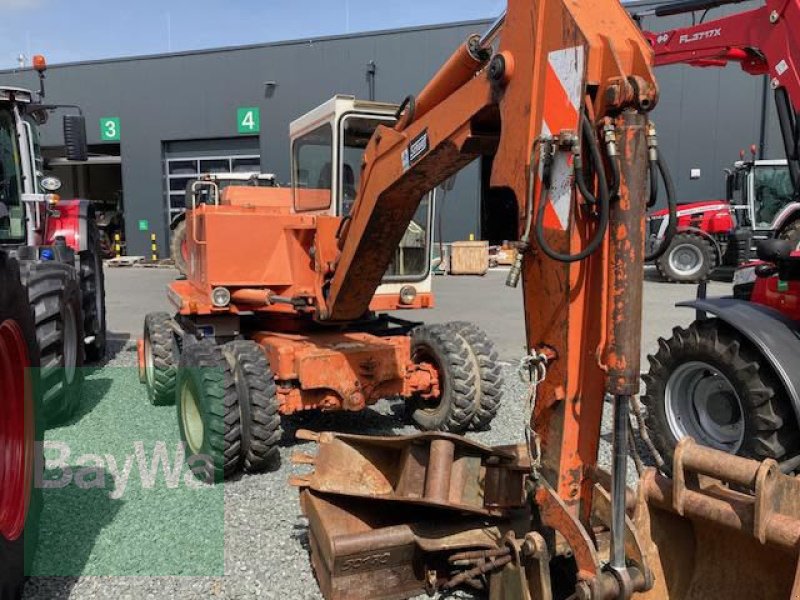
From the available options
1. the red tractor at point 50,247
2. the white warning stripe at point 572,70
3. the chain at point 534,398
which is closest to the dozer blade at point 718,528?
the chain at point 534,398

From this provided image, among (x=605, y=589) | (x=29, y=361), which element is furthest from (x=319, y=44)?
(x=605, y=589)

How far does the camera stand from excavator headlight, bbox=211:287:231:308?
481cm

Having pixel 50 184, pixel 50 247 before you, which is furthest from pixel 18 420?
pixel 50 247

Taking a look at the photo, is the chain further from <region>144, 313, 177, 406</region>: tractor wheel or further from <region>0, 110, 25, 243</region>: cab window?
<region>0, 110, 25, 243</region>: cab window

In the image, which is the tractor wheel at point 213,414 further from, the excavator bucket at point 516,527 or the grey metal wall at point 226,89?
the grey metal wall at point 226,89

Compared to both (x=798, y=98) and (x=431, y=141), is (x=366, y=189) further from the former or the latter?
(x=798, y=98)

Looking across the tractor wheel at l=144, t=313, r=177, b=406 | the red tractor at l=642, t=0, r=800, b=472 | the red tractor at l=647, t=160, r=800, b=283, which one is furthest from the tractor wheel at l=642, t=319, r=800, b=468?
the red tractor at l=647, t=160, r=800, b=283

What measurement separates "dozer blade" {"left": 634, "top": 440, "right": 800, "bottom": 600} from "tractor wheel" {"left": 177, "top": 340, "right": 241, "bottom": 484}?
7.73 ft

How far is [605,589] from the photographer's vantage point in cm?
210

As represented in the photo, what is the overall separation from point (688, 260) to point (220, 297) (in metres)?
11.6

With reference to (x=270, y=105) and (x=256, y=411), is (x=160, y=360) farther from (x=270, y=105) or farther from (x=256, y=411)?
(x=270, y=105)

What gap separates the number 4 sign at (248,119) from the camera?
813 inches

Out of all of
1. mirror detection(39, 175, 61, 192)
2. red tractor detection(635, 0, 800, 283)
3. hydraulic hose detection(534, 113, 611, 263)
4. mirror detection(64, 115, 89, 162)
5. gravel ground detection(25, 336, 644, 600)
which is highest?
red tractor detection(635, 0, 800, 283)

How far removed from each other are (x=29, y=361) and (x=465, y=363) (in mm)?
2687
